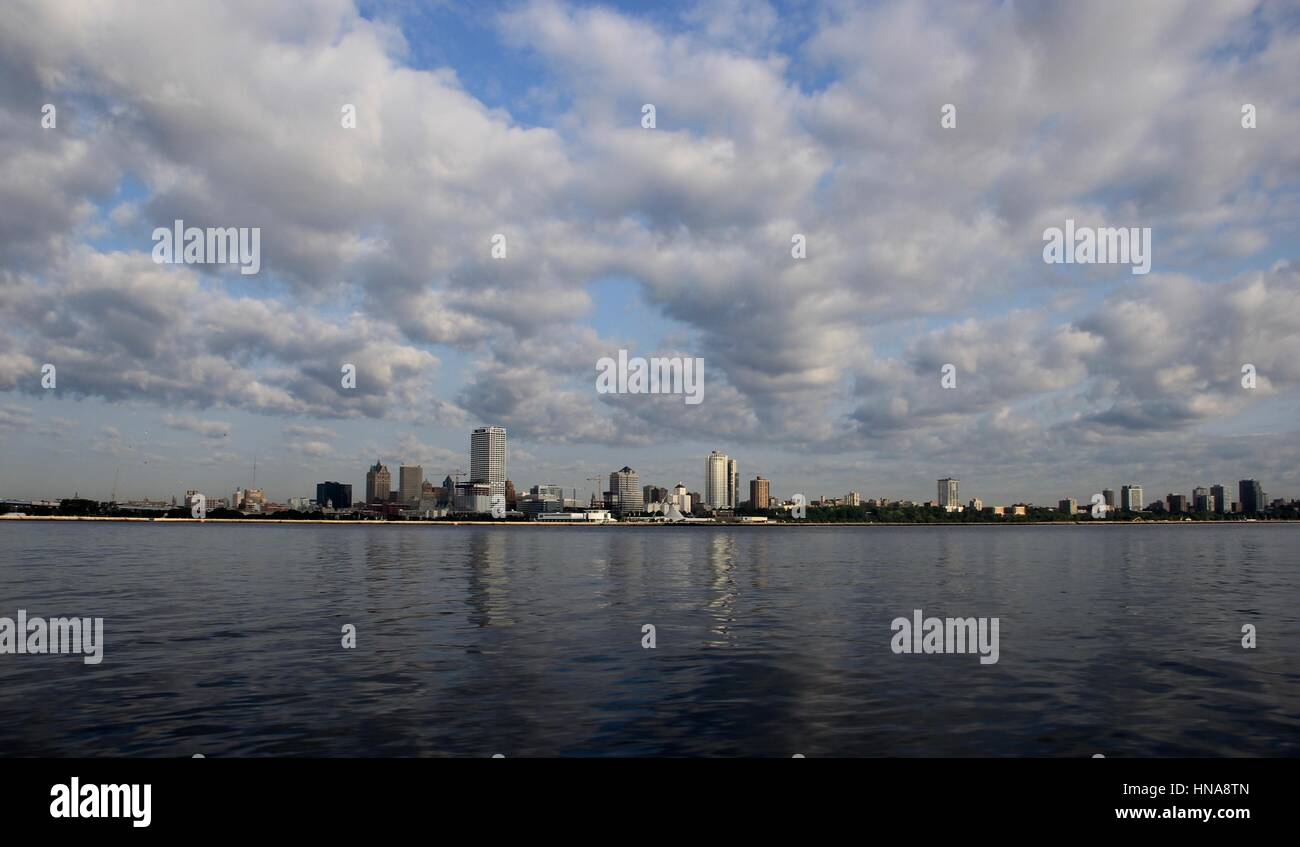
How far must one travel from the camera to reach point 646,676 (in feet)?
103

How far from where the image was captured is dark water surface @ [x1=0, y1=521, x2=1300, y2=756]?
22578 mm

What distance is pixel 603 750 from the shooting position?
70.6 feet

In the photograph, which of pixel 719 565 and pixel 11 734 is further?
pixel 719 565

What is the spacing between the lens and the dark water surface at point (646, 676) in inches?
889
